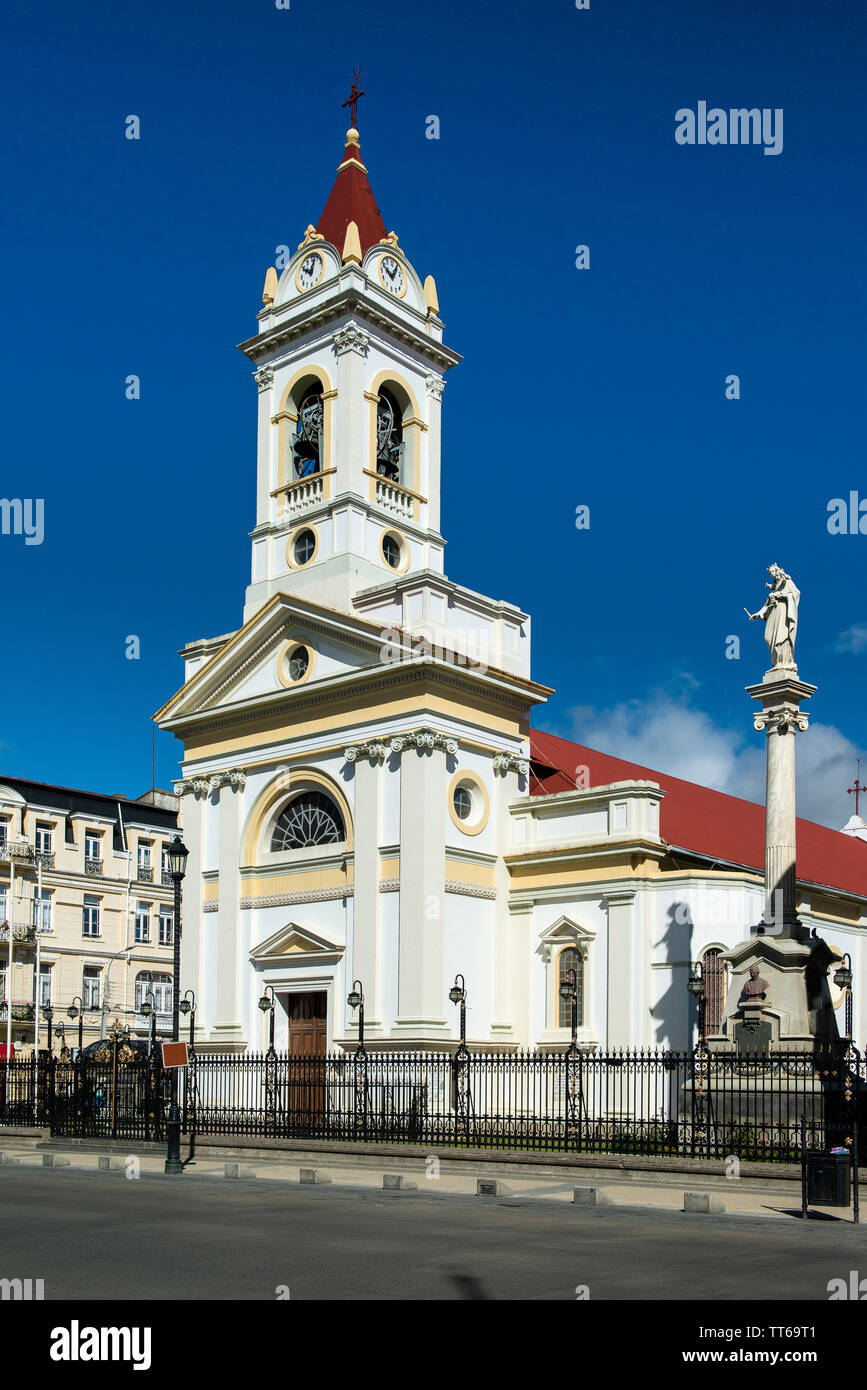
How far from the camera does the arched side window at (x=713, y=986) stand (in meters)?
36.4

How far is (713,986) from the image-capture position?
3672cm

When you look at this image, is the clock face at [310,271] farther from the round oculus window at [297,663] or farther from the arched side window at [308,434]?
the round oculus window at [297,663]

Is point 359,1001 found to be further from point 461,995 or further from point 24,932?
point 24,932

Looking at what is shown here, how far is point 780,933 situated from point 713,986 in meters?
9.62

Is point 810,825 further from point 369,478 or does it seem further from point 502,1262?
point 502,1262

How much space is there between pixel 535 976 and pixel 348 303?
2084cm

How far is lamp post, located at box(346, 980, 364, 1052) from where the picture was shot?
1310 inches

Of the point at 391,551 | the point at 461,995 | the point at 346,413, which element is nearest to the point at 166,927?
the point at 391,551

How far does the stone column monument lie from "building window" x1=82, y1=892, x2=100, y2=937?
38.5 metres

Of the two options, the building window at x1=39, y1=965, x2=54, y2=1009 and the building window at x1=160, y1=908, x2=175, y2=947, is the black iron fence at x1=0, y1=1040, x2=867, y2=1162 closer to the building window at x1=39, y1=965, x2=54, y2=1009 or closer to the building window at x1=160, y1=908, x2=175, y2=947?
the building window at x1=39, y1=965, x2=54, y2=1009

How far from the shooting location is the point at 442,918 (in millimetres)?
36094

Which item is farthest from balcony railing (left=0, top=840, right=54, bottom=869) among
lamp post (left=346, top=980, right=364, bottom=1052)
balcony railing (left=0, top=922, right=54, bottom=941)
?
lamp post (left=346, top=980, right=364, bottom=1052)

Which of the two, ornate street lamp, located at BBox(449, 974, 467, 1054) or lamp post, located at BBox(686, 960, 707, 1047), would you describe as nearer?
lamp post, located at BBox(686, 960, 707, 1047)

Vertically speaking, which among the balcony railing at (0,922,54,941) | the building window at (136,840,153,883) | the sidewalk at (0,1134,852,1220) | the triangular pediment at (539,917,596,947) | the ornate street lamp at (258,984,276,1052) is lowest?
the sidewalk at (0,1134,852,1220)
